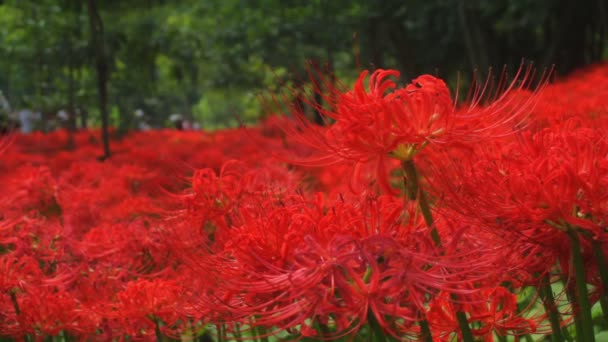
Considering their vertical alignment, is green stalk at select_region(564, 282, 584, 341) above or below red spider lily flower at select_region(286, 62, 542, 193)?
below

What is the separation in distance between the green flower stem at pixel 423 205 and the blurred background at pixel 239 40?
5.53 metres

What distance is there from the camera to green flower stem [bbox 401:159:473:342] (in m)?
1.36

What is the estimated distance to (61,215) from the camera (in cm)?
359

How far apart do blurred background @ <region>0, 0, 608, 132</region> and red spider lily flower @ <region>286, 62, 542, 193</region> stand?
5.46 meters

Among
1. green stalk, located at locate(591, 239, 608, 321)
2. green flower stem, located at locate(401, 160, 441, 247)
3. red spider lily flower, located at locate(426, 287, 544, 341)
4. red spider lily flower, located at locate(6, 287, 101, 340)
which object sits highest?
green flower stem, located at locate(401, 160, 441, 247)

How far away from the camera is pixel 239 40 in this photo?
14562 millimetres

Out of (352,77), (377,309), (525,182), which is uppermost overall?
(525,182)

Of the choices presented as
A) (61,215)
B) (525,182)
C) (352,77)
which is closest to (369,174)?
(525,182)

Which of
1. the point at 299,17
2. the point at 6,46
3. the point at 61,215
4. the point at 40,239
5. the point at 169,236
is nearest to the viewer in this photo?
the point at 169,236

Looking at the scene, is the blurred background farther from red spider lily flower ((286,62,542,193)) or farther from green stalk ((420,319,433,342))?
green stalk ((420,319,433,342))

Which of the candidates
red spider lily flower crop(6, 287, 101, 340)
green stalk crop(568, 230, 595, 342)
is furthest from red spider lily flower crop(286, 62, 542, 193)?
red spider lily flower crop(6, 287, 101, 340)

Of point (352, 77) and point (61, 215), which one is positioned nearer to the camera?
point (61, 215)

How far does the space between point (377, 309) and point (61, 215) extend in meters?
2.78

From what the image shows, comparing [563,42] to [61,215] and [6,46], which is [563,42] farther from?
[61,215]
